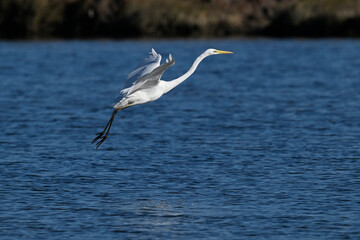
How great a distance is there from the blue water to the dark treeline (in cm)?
1954

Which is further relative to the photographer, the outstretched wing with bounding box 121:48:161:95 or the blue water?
the outstretched wing with bounding box 121:48:161:95

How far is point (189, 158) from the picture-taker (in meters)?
17.6

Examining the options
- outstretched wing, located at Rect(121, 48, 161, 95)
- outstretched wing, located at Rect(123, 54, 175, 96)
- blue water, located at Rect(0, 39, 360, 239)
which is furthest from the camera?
outstretched wing, located at Rect(121, 48, 161, 95)

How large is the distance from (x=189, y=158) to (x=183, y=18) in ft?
129

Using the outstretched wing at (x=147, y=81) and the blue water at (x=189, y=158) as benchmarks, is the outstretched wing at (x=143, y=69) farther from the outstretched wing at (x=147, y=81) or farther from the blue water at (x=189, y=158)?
the blue water at (x=189, y=158)

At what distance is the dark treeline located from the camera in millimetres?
54875

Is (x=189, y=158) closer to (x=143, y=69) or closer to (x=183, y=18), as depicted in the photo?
(x=143, y=69)

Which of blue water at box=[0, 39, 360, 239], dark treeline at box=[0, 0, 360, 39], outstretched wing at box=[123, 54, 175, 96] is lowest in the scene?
blue water at box=[0, 39, 360, 239]

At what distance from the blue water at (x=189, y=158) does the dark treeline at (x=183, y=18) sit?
1954 centimetres

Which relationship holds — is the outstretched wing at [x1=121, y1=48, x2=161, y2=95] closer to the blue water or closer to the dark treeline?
the blue water

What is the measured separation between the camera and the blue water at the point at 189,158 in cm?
1259

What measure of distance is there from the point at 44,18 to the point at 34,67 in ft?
65.4

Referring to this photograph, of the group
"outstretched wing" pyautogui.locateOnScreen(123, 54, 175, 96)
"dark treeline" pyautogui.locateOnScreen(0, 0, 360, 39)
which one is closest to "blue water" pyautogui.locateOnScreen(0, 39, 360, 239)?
"outstretched wing" pyautogui.locateOnScreen(123, 54, 175, 96)

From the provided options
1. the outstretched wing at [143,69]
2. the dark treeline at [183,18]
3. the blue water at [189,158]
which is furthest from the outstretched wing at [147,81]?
the dark treeline at [183,18]
